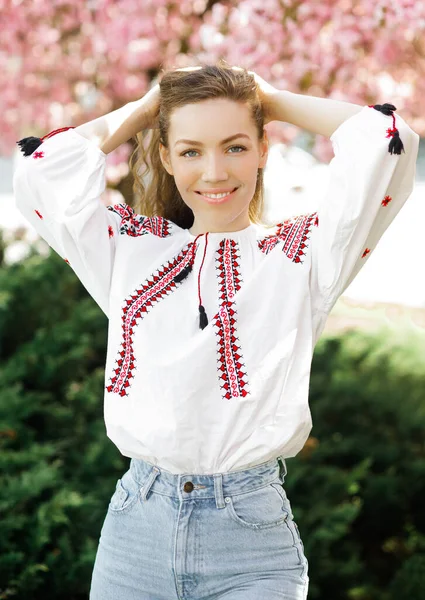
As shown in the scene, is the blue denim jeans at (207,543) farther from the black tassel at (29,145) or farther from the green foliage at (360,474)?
the green foliage at (360,474)

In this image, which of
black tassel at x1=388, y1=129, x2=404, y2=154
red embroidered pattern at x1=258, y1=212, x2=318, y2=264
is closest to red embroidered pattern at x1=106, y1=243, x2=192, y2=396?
red embroidered pattern at x1=258, y1=212, x2=318, y2=264

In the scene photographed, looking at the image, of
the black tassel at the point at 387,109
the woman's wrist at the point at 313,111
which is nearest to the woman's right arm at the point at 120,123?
the woman's wrist at the point at 313,111

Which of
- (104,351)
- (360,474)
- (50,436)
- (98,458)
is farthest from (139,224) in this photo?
(104,351)

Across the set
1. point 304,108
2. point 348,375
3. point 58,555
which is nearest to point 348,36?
point 348,375

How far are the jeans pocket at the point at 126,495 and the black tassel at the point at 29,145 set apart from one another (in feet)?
2.77

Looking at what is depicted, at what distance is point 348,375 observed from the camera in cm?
489

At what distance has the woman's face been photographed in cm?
199

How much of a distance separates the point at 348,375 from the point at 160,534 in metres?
3.17

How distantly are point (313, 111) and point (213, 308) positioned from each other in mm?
573

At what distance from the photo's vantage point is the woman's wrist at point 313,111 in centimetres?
207

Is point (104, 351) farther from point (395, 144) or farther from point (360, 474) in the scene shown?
point (395, 144)

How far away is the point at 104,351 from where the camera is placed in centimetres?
459

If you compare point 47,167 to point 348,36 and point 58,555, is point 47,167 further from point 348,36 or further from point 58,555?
point 348,36

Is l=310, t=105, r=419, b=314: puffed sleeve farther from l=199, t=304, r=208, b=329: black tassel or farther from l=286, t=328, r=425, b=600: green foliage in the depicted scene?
l=286, t=328, r=425, b=600: green foliage
